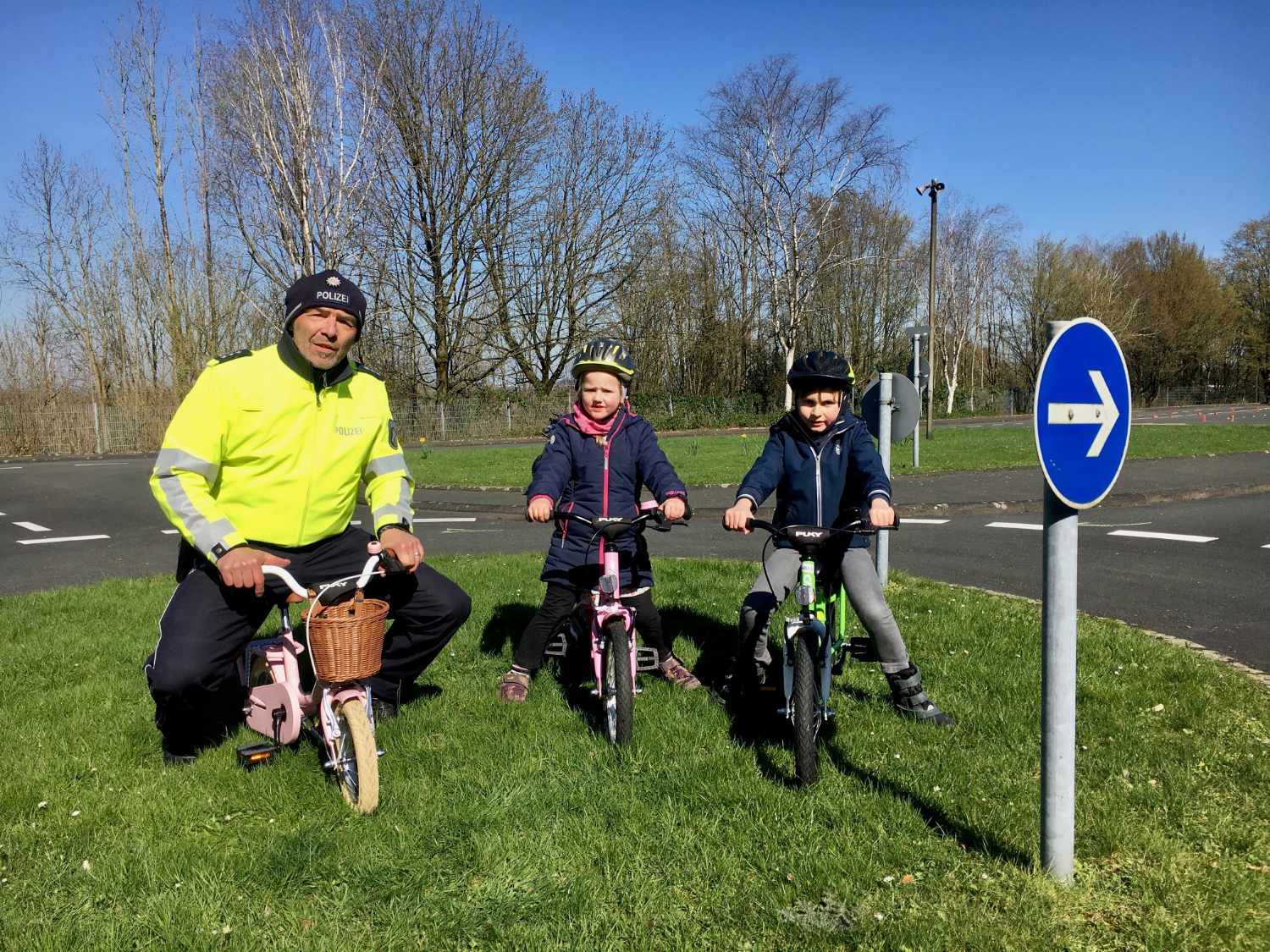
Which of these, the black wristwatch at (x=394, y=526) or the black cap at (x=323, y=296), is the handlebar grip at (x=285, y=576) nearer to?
the black wristwatch at (x=394, y=526)

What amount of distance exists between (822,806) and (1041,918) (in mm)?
901

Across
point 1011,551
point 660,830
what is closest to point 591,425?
point 660,830

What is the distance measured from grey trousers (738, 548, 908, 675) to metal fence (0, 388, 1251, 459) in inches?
1231

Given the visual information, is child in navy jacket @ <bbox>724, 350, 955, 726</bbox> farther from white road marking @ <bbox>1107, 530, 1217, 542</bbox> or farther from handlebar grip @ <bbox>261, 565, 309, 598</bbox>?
white road marking @ <bbox>1107, 530, 1217, 542</bbox>

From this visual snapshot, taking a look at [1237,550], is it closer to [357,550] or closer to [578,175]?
[357,550]

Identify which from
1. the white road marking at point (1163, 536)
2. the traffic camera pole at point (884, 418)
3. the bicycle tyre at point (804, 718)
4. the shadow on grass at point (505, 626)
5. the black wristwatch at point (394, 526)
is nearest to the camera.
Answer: the bicycle tyre at point (804, 718)

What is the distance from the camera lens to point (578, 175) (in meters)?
36.7

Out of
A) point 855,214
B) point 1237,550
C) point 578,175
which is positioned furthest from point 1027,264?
point 1237,550

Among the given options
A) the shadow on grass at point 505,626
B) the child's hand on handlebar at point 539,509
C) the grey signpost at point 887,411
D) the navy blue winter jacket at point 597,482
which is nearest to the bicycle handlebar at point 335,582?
the child's hand on handlebar at point 539,509

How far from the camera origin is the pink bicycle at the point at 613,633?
4.05 metres

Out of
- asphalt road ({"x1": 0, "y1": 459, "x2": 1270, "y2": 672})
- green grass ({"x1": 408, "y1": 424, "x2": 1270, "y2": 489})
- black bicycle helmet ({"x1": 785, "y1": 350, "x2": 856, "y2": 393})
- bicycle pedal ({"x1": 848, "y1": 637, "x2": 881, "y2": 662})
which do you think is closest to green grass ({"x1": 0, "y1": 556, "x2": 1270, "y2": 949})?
bicycle pedal ({"x1": 848, "y1": 637, "x2": 881, "y2": 662})

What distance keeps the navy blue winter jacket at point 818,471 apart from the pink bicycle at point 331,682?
71.1 inches

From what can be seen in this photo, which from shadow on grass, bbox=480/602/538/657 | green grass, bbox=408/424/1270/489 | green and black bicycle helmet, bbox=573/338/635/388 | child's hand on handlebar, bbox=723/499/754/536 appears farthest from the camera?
green grass, bbox=408/424/1270/489

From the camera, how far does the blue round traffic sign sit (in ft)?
8.41
